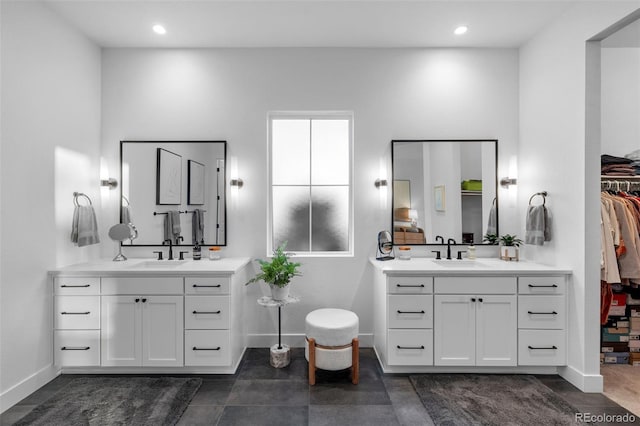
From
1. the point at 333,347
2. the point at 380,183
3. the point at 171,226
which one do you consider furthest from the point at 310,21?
the point at 333,347

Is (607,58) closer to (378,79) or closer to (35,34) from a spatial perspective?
(378,79)

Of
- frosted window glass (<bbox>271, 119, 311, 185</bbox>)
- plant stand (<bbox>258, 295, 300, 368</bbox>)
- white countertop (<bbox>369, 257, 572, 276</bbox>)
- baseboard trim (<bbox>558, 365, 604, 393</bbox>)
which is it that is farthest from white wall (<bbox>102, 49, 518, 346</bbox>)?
baseboard trim (<bbox>558, 365, 604, 393</bbox>)

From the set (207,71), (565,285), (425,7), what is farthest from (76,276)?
(565,285)

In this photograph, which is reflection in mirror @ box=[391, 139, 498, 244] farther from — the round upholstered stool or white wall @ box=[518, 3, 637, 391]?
the round upholstered stool

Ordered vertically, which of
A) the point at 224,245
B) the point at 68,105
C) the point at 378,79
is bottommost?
→ the point at 224,245

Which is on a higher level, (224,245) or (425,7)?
(425,7)

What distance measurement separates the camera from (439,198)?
3.14m

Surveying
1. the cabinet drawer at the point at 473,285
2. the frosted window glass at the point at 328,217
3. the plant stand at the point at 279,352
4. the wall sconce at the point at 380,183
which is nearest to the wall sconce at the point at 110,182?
the plant stand at the point at 279,352

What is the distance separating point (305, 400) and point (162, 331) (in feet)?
3.88

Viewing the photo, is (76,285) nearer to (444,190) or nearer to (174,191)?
Answer: (174,191)

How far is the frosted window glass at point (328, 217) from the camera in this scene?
14.8 ft

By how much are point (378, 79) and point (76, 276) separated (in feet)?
9.94

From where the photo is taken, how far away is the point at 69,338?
2504 millimetres

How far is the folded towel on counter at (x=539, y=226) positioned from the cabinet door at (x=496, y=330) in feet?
1.81
